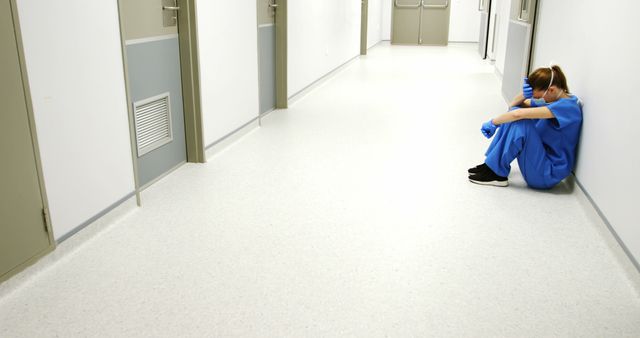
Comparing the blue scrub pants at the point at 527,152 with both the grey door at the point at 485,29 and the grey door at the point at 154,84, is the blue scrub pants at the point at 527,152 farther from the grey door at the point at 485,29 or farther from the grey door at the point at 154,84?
the grey door at the point at 485,29

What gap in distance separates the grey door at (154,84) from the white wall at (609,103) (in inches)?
90.5

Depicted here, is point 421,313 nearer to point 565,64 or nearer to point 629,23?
point 629,23

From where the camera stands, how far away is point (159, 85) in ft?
10.4

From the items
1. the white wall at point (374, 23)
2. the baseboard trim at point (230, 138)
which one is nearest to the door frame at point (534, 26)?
the baseboard trim at point (230, 138)

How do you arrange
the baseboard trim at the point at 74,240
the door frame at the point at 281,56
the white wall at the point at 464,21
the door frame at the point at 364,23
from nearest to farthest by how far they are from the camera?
the baseboard trim at the point at 74,240 < the door frame at the point at 281,56 < the door frame at the point at 364,23 < the white wall at the point at 464,21

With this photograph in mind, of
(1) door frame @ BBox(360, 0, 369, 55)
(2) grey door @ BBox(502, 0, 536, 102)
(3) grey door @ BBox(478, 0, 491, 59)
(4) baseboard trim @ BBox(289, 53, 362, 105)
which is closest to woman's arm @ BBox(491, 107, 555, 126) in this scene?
(2) grey door @ BBox(502, 0, 536, 102)

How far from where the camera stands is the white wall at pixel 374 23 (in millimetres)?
11570

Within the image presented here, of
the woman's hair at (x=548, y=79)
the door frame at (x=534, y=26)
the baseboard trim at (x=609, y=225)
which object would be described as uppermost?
the door frame at (x=534, y=26)

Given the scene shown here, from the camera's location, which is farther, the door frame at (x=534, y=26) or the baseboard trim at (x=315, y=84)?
the baseboard trim at (x=315, y=84)

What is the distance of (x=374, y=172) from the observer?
136 inches

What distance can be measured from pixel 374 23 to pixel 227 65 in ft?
29.6

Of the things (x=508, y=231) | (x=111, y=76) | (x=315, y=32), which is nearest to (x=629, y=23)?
(x=508, y=231)

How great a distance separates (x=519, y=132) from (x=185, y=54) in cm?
204

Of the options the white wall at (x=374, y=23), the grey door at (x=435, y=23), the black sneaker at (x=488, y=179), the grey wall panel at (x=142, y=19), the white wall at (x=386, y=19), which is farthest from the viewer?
the white wall at (x=386, y=19)
